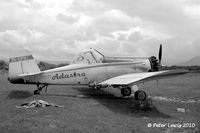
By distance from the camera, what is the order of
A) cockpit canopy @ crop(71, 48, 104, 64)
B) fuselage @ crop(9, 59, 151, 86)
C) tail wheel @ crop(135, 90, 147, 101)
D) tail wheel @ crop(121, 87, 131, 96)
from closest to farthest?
tail wheel @ crop(135, 90, 147, 101), fuselage @ crop(9, 59, 151, 86), cockpit canopy @ crop(71, 48, 104, 64), tail wheel @ crop(121, 87, 131, 96)

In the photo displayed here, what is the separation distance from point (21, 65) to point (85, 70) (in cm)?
398

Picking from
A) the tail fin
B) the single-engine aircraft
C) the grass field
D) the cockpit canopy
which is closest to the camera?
the grass field

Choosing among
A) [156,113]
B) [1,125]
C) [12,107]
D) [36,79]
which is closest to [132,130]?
[156,113]

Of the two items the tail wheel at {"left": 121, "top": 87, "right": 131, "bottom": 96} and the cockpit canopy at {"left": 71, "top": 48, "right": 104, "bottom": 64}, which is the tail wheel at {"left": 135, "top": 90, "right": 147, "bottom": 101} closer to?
the tail wheel at {"left": 121, "top": 87, "right": 131, "bottom": 96}

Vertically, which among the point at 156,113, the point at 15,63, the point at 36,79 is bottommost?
the point at 156,113

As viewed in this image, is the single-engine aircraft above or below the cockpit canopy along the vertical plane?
below

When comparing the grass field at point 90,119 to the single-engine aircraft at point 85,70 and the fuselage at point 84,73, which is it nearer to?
the single-engine aircraft at point 85,70

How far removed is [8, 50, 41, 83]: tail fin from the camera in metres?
12.6

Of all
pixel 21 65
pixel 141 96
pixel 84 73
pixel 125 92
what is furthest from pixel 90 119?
pixel 125 92

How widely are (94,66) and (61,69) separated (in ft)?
7.11

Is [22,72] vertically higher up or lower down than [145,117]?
higher up

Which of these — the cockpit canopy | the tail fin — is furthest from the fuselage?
the cockpit canopy

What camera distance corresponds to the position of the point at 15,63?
41.4ft

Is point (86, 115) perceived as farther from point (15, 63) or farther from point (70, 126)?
point (15, 63)
